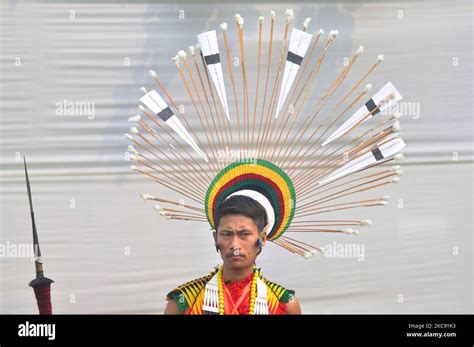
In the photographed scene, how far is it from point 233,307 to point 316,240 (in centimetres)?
67

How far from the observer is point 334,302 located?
3.44m

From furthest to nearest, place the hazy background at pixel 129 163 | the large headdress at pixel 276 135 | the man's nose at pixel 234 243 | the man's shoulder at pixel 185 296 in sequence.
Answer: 1. the hazy background at pixel 129 163
2. the large headdress at pixel 276 135
3. the man's shoulder at pixel 185 296
4. the man's nose at pixel 234 243

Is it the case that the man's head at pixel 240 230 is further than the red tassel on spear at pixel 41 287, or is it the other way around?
the red tassel on spear at pixel 41 287

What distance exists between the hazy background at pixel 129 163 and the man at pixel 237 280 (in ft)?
1.30

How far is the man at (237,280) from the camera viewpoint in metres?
2.91

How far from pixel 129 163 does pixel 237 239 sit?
0.82m

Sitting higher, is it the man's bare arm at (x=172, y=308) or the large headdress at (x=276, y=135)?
the large headdress at (x=276, y=135)

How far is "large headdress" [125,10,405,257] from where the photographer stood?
326 cm

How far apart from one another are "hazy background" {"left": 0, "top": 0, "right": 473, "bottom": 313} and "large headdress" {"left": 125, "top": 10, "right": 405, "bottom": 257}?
8 centimetres

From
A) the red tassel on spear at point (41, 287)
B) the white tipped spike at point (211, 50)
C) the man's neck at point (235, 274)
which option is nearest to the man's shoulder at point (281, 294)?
the man's neck at point (235, 274)

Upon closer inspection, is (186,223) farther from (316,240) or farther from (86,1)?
(86,1)

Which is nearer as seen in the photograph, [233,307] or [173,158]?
[233,307]

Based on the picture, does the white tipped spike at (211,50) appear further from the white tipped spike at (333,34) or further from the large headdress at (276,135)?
the white tipped spike at (333,34)
